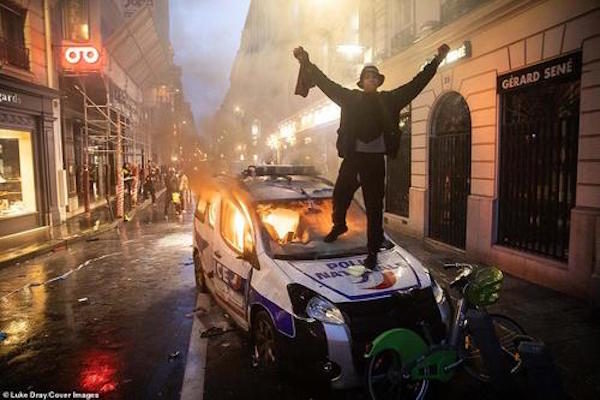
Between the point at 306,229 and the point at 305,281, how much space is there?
1.22 metres

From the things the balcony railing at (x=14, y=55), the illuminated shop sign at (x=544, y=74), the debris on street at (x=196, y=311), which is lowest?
the debris on street at (x=196, y=311)

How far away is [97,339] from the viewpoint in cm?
522

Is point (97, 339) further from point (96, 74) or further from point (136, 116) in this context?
point (136, 116)

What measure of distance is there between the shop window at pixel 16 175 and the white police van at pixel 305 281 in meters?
9.21

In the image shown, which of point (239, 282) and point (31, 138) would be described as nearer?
point (239, 282)

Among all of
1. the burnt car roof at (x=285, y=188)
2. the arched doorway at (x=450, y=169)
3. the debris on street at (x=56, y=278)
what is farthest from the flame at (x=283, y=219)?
the arched doorway at (x=450, y=169)

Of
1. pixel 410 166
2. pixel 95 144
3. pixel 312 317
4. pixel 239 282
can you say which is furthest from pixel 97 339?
pixel 95 144

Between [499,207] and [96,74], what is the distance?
49.0 ft

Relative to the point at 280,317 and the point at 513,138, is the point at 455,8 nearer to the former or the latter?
the point at 513,138

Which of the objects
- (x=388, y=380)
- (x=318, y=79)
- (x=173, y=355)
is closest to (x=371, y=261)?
(x=388, y=380)

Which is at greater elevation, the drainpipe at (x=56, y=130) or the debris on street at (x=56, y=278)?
the drainpipe at (x=56, y=130)

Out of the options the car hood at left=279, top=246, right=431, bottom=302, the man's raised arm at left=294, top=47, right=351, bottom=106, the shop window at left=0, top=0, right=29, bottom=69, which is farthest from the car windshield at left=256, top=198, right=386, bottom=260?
the shop window at left=0, top=0, right=29, bottom=69

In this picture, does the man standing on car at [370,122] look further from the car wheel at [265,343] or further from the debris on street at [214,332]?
the debris on street at [214,332]

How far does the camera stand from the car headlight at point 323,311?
11.6ft
